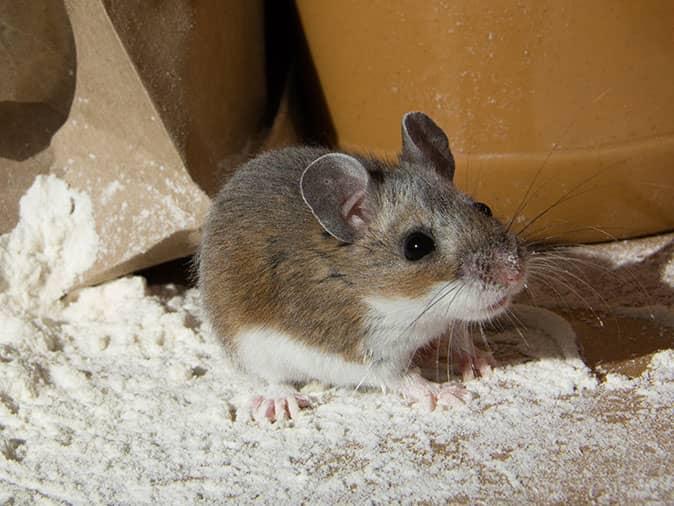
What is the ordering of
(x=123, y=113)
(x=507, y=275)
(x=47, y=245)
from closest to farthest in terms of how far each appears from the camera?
(x=507, y=275)
(x=123, y=113)
(x=47, y=245)

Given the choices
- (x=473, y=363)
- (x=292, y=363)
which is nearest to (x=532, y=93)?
(x=473, y=363)

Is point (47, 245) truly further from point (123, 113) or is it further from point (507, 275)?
point (507, 275)

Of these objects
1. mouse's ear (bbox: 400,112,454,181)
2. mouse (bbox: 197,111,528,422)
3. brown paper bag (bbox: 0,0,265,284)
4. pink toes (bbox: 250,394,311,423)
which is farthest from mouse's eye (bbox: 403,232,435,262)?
brown paper bag (bbox: 0,0,265,284)

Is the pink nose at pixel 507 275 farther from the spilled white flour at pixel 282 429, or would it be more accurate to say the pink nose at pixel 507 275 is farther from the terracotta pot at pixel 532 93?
the terracotta pot at pixel 532 93

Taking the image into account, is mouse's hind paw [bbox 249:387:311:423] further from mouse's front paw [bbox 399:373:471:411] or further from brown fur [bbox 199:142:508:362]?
mouse's front paw [bbox 399:373:471:411]

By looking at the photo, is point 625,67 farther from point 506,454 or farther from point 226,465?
point 226,465

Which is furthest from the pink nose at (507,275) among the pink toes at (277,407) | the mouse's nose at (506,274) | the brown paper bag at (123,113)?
the brown paper bag at (123,113)

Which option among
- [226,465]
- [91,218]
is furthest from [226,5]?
[226,465]
